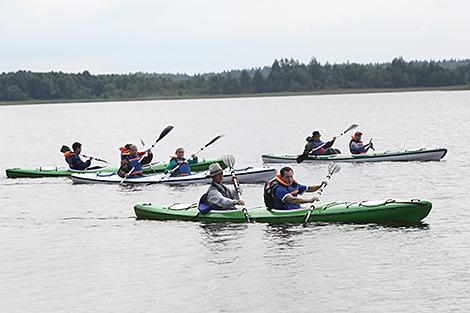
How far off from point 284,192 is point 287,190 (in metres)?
0.07

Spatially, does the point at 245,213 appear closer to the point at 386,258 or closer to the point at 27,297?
the point at 386,258

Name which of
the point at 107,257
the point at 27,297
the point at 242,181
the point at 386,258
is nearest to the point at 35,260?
the point at 107,257

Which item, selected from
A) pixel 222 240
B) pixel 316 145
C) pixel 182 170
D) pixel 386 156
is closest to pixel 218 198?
pixel 222 240

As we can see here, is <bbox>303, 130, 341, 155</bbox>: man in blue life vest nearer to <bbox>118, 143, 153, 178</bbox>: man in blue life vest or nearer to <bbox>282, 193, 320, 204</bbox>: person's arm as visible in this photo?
<bbox>118, 143, 153, 178</bbox>: man in blue life vest

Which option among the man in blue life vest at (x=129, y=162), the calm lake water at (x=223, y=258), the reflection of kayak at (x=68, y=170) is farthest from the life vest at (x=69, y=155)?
the man in blue life vest at (x=129, y=162)

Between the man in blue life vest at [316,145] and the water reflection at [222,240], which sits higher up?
the man in blue life vest at [316,145]

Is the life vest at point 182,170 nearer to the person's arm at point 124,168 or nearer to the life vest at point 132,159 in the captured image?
the life vest at point 132,159

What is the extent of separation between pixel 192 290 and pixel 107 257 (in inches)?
130

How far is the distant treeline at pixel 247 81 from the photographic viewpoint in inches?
5497

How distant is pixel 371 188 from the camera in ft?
87.4

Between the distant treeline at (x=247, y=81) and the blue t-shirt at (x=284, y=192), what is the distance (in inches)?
4811

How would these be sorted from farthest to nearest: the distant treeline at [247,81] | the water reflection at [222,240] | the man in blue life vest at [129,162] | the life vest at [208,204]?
the distant treeline at [247,81], the man in blue life vest at [129,162], the life vest at [208,204], the water reflection at [222,240]

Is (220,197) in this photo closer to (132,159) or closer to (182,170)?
(182,170)

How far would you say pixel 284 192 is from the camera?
18.8 metres
